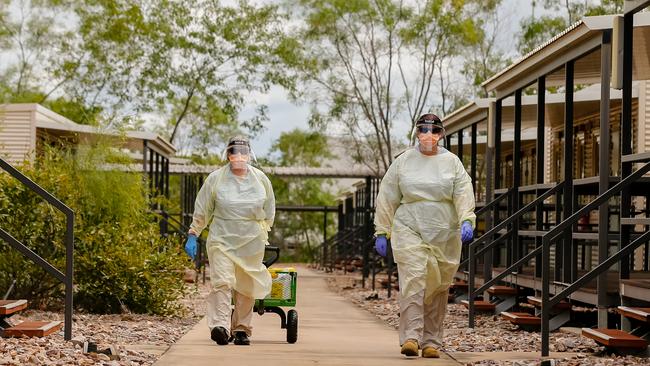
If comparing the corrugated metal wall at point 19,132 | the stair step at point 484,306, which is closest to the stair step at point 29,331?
the stair step at point 484,306

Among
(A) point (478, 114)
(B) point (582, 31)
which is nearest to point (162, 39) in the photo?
(A) point (478, 114)

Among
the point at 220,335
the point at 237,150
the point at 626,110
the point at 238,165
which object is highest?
the point at 626,110

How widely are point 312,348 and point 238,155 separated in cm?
170

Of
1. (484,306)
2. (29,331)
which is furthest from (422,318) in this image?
(484,306)

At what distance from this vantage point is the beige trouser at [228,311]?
34.2ft

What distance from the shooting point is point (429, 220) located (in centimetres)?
973

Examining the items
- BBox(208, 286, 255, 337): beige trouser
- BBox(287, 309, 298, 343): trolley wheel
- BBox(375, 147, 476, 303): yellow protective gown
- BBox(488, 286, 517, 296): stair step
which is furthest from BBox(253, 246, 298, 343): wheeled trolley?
BBox(488, 286, 517, 296): stair step

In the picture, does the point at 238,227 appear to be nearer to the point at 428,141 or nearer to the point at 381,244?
the point at 381,244

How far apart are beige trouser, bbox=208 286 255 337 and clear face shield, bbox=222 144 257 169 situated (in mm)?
1027

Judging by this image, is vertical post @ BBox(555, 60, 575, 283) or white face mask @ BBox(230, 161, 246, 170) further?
vertical post @ BBox(555, 60, 575, 283)

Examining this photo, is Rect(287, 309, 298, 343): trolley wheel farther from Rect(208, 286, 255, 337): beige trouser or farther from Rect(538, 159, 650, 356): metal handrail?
Rect(538, 159, 650, 356): metal handrail

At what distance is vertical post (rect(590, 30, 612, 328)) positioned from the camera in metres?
11.3

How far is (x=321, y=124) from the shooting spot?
40500 millimetres

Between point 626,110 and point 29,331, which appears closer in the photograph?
point 29,331
